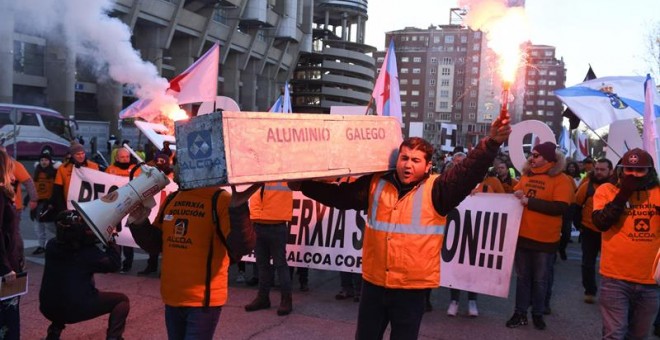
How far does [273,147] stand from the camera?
9.51ft

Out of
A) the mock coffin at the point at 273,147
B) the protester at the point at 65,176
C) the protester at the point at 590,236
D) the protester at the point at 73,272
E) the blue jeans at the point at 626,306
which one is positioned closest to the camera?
the mock coffin at the point at 273,147

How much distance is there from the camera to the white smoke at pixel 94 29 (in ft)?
39.5

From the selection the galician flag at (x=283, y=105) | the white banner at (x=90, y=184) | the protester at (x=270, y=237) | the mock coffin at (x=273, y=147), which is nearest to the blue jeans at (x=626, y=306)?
the mock coffin at (x=273, y=147)

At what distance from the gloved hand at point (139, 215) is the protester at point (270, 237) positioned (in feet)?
8.46

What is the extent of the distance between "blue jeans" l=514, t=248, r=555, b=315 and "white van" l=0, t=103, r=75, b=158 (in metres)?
25.5

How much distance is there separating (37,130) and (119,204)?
1094 inches

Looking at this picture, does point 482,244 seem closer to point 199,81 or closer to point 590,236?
point 590,236

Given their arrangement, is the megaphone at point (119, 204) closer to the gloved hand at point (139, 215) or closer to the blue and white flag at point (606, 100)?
the gloved hand at point (139, 215)

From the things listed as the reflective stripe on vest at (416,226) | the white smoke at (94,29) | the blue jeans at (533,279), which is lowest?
the blue jeans at (533,279)

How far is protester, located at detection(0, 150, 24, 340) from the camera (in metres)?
3.71

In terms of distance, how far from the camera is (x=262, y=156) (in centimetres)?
282

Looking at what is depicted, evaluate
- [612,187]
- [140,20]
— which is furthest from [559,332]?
[140,20]

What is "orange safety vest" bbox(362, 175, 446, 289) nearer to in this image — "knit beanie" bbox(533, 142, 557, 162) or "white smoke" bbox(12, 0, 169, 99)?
"knit beanie" bbox(533, 142, 557, 162)

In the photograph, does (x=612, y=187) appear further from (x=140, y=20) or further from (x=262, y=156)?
(x=140, y=20)
